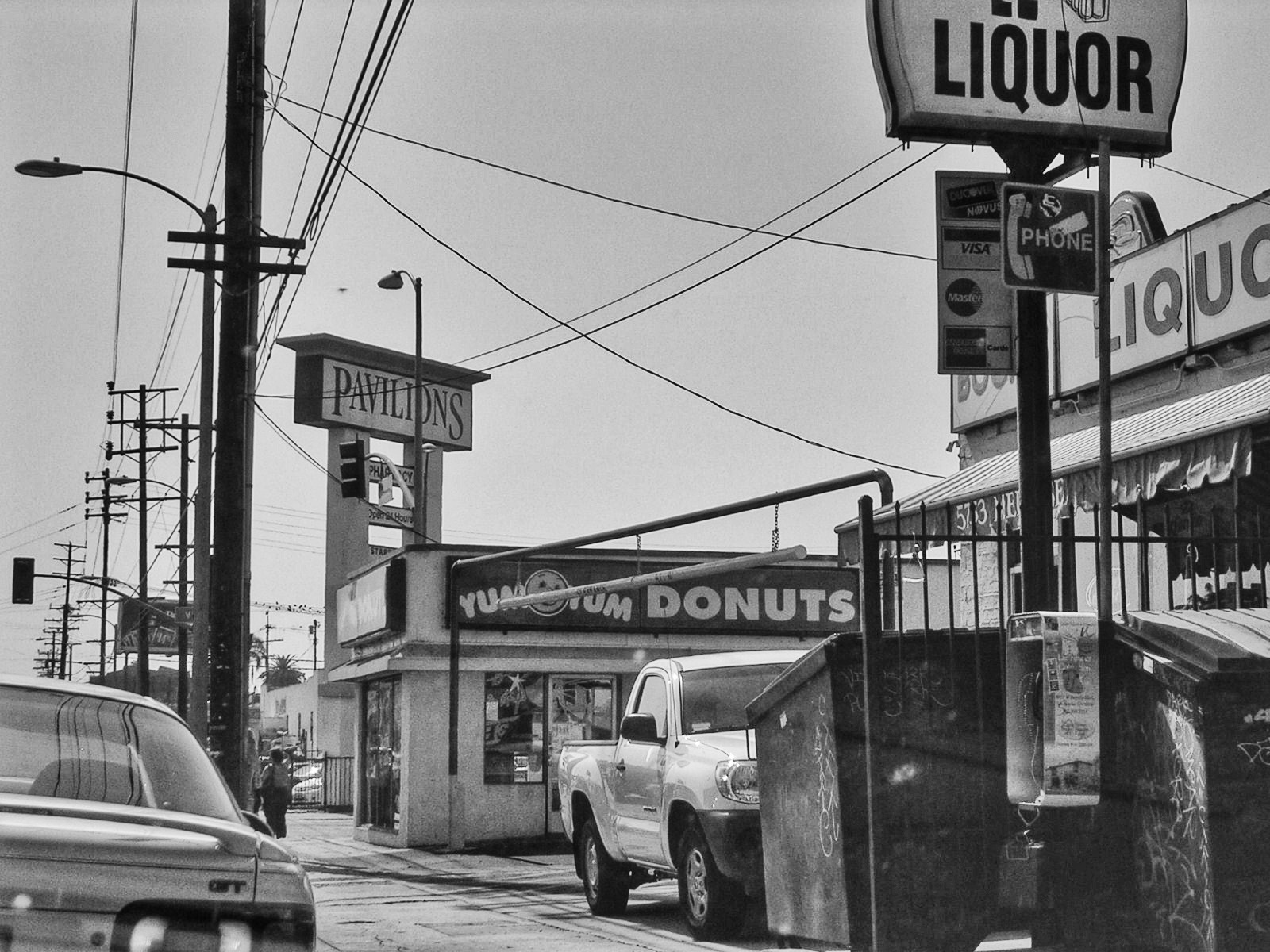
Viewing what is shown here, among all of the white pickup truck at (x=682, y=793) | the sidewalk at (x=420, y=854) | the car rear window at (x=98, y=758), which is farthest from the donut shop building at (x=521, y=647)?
the car rear window at (x=98, y=758)

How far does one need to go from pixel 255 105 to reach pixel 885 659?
39.8 ft

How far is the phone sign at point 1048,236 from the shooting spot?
357 inches

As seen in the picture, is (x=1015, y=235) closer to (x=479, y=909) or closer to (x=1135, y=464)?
(x=1135, y=464)

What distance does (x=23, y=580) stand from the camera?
4156 cm

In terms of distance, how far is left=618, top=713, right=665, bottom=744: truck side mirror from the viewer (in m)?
12.9

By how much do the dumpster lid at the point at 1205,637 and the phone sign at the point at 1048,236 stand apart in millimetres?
1972

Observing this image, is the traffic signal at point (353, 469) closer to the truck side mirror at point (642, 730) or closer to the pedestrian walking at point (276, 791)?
the pedestrian walking at point (276, 791)

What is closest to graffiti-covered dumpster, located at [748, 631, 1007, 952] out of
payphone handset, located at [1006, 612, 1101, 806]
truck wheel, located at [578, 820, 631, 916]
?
payphone handset, located at [1006, 612, 1101, 806]

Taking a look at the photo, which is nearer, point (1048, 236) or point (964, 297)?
point (1048, 236)

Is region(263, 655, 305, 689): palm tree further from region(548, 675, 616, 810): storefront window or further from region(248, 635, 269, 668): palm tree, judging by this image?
region(548, 675, 616, 810): storefront window

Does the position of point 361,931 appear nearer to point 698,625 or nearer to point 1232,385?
point 1232,385

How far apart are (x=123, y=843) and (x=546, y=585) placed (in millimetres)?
21167

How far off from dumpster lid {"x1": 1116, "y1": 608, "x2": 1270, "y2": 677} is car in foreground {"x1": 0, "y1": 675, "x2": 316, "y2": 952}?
4.42m

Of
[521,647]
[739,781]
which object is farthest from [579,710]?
[739,781]
